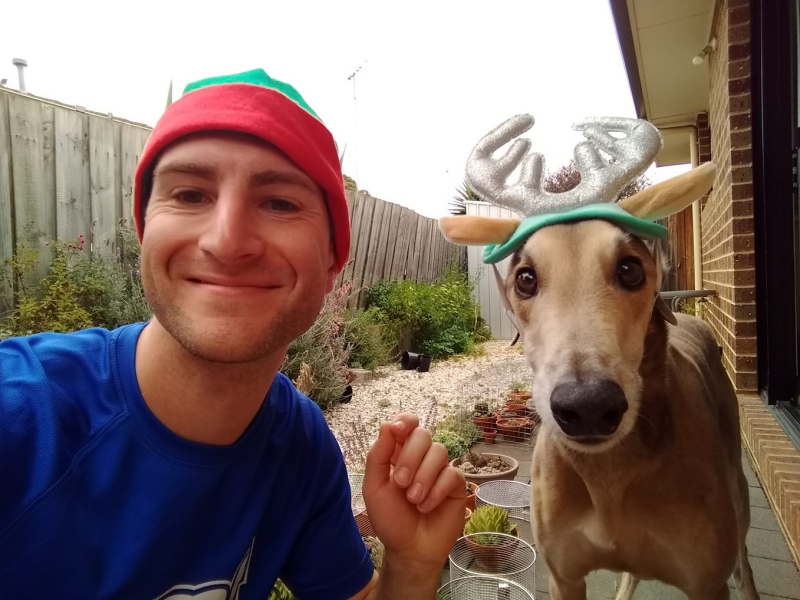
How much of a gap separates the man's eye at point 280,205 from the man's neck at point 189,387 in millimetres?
360

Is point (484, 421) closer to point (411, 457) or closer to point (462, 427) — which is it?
point (462, 427)

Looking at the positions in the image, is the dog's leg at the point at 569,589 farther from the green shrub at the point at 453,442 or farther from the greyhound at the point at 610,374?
the green shrub at the point at 453,442

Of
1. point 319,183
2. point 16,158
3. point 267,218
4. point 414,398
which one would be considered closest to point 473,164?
point 319,183

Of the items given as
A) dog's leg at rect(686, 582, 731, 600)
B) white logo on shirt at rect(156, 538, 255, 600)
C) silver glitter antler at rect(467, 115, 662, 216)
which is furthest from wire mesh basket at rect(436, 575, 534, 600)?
silver glitter antler at rect(467, 115, 662, 216)

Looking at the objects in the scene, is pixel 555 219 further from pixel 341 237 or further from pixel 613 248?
pixel 341 237

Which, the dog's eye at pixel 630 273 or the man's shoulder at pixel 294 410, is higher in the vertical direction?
the dog's eye at pixel 630 273

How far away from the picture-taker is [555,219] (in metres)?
1.57

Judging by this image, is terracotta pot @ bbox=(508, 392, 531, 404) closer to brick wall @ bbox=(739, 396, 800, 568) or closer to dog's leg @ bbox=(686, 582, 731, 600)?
brick wall @ bbox=(739, 396, 800, 568)

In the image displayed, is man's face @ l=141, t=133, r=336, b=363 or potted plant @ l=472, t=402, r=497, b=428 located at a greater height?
man's face @ l=141, t=133, r=336, b=363

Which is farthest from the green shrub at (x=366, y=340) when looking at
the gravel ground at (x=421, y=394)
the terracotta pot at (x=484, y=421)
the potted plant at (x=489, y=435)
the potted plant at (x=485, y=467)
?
the potted plant at (x=485, y=467)

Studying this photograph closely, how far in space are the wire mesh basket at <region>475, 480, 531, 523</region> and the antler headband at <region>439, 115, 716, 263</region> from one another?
2118 mm

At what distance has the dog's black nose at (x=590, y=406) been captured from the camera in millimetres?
1231

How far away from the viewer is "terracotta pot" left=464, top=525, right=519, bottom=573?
2617mm

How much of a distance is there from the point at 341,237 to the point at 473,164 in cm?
64
